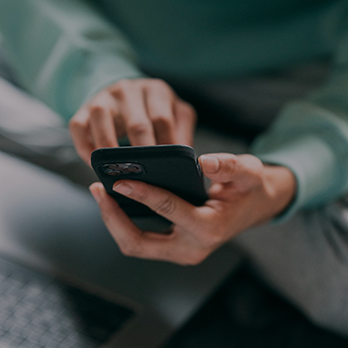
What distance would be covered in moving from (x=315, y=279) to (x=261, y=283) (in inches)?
3.6

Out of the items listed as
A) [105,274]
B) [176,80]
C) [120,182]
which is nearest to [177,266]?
[105,274]

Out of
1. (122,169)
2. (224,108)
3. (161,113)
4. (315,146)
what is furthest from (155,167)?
(224,108)

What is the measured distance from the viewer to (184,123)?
1.44ft

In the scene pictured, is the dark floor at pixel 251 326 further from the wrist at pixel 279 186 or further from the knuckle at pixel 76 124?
the knuckle at pixel 76 124

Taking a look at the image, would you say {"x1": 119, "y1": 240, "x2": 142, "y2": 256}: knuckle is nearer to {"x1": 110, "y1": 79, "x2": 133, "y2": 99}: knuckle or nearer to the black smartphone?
the black smartphone

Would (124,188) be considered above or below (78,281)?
above

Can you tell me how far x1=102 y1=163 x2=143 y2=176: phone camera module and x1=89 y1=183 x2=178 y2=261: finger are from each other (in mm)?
48

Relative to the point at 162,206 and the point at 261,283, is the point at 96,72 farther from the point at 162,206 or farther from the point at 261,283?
the point at 261,283

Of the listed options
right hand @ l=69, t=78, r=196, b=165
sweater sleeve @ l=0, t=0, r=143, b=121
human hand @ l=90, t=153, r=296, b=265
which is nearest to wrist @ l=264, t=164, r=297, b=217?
human hand @ l=90, t=153, r=296, b=265

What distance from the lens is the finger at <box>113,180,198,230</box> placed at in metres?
0.30

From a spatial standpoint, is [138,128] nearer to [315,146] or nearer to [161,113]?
[161,113]

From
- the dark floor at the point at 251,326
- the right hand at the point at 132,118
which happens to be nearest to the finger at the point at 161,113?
the right hand at the point at 132,118

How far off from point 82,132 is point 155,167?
15 centimetres

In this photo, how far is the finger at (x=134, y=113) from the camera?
0.37m
